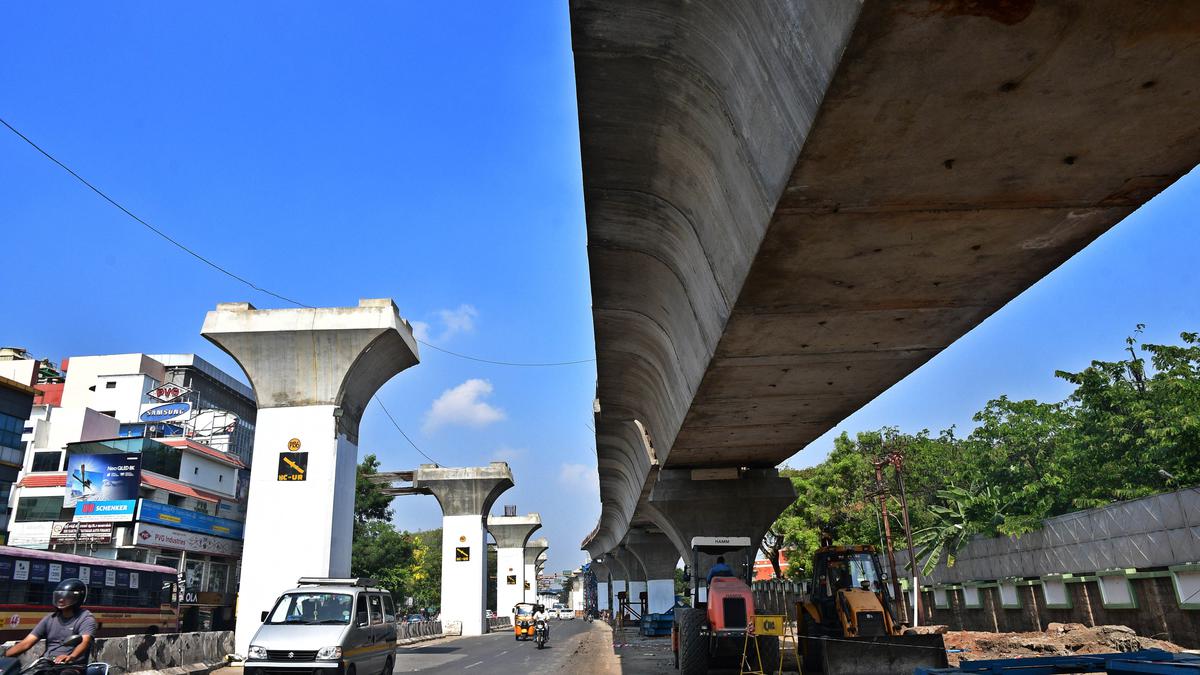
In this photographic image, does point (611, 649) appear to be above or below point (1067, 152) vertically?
below

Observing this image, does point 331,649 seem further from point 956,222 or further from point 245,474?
point 245,474

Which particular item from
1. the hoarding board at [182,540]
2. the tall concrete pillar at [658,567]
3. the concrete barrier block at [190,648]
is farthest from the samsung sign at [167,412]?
the concrete barrier block at [190,648]

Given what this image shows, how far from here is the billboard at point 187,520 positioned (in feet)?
136

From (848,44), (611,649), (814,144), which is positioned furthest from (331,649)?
(611,649)

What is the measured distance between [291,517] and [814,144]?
22.3 m

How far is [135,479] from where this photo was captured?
42.4 meters

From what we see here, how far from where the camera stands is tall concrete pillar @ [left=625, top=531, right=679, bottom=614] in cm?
5381

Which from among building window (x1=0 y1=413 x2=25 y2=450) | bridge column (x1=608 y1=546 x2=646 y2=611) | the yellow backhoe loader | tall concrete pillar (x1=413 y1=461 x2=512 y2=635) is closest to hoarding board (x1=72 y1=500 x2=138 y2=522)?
building window (x1=0 y1=413 x2=25 y2=450)

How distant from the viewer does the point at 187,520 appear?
4478cm

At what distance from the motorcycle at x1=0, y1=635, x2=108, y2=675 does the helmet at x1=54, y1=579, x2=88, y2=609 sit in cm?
35

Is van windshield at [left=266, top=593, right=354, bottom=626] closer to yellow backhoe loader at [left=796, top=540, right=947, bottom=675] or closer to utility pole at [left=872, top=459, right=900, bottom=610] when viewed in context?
yellow backhoe loader at [left=796, top=540, right=947, bottom=675]

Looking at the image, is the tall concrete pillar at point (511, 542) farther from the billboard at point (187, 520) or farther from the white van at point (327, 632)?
the white van at point (327, 632)

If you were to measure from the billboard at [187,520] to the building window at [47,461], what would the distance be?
10794 millimetres

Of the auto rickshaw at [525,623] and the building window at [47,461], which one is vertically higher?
the building window at [47,461]
